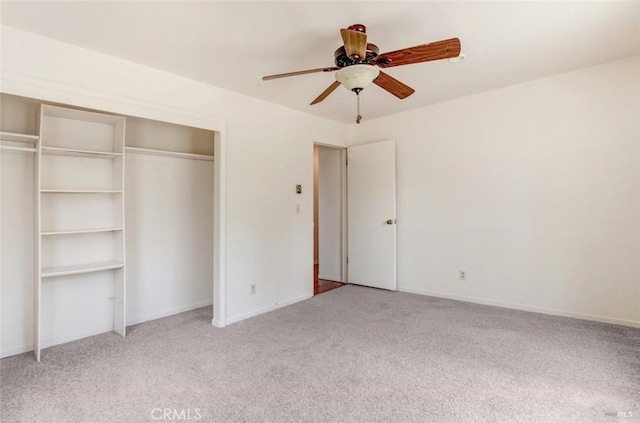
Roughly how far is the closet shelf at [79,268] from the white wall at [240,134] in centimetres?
102

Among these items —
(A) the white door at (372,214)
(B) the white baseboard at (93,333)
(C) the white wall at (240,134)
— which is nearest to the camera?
(C) the white wall at (240,134)

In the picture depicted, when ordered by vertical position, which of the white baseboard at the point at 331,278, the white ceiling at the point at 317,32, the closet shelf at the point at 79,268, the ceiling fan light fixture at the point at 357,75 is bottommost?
the white baseboard at the point at 331,278

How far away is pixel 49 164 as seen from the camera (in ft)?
9.19

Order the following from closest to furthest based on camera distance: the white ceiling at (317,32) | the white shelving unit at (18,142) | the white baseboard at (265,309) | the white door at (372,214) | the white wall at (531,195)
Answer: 1. the white ceiling at (317,32)
2. the white shelving unit at (18,142)
3. the white wall at (531,195)
4. the white baseboard at (265,309)
5. the white door at (372,214)

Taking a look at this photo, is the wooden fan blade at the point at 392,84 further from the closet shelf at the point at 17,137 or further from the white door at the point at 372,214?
the closet shelf at the point at 17,137

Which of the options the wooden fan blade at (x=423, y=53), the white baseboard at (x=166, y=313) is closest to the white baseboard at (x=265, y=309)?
the white baseboard at (x=166, y=313)

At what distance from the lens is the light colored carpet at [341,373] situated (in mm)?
1870

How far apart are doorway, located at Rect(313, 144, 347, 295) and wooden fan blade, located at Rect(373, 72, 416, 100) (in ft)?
7.85

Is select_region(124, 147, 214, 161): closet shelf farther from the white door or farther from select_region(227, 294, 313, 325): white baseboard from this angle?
the white door

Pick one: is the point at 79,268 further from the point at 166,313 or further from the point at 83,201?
the point at 166,313

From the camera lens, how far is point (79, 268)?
2.82m

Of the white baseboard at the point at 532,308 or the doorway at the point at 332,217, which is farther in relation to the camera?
the doorway at the point at 332,217

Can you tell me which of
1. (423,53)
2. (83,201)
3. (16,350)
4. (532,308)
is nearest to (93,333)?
(16,350)

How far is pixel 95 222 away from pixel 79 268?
45cm
